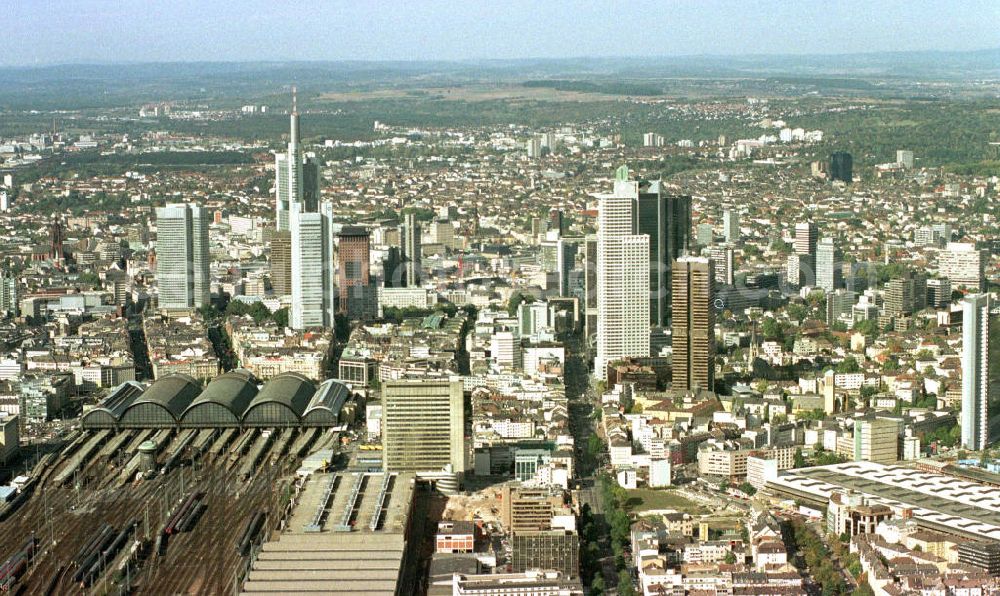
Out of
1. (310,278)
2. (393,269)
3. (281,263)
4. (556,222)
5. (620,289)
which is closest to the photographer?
(620,289)

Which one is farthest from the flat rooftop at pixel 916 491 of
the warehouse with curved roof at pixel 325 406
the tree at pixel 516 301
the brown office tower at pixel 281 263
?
the brown office tower at pixel 281 263

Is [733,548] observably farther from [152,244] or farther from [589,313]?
[152,244]

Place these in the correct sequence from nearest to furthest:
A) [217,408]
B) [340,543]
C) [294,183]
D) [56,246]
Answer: [340,543], [217,408], [294,183], [56,246]

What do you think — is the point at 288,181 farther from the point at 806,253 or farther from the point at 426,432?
the point at 426,432

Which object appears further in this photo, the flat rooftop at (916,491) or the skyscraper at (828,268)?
the skyscraper at (828,268)

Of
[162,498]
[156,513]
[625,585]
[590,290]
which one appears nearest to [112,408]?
[162,498]

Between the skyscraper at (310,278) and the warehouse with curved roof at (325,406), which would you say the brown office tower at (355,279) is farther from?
the warehouse with curved roof at (325,406)
